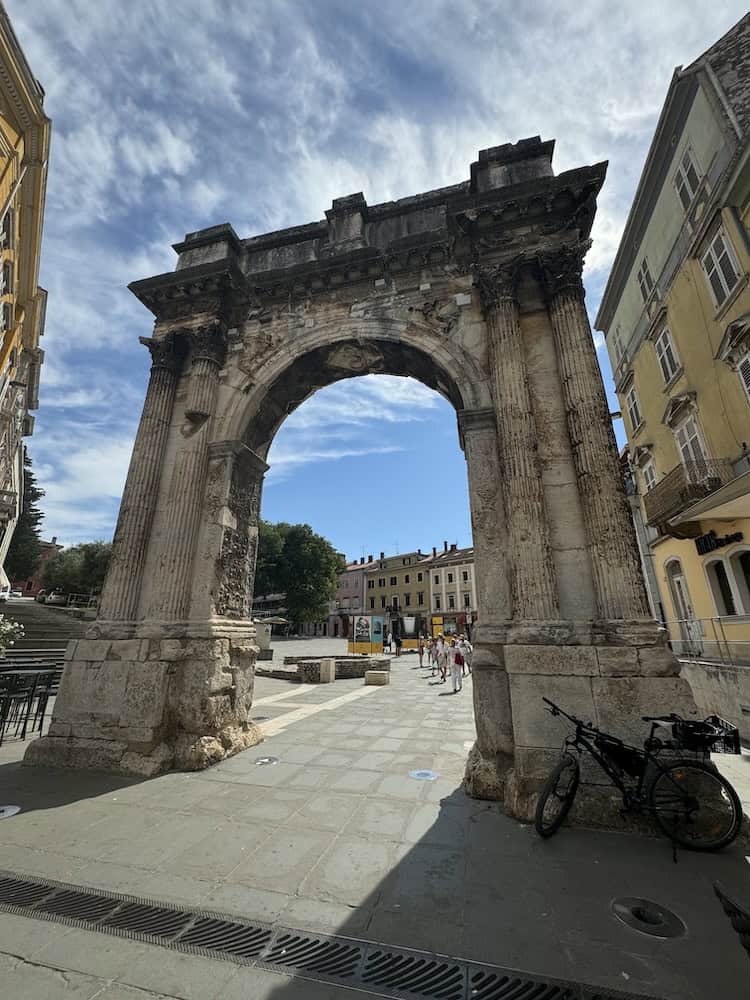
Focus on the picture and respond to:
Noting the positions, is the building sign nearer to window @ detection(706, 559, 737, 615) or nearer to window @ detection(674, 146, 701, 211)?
window @ detection(706, 559, 737, 615)

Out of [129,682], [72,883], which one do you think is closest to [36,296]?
[129,682]

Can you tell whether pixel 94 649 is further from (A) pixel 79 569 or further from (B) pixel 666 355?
(A) pixel 79 569

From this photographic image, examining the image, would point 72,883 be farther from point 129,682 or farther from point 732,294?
point 732,294

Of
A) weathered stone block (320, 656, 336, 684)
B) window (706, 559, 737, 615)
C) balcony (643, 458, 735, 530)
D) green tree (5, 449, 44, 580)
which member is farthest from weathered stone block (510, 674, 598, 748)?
green tree (5, 449, 44, 580)

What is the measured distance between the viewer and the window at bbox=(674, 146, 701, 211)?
11891 mm

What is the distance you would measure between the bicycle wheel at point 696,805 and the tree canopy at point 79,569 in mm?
39027

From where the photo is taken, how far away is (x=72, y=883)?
105 inches

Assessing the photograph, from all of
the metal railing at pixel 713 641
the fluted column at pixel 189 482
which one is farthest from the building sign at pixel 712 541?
the fluted column at pixel 189 482

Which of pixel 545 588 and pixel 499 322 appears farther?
pixel 499 322

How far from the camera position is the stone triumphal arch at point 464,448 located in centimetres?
432

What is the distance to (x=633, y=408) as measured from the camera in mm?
16312

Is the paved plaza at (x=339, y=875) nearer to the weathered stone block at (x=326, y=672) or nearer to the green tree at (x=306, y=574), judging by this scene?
the weathered stone block at (x=326, y=672)

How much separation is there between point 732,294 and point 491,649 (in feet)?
38.5

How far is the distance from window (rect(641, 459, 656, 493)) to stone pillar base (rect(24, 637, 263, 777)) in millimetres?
15549
